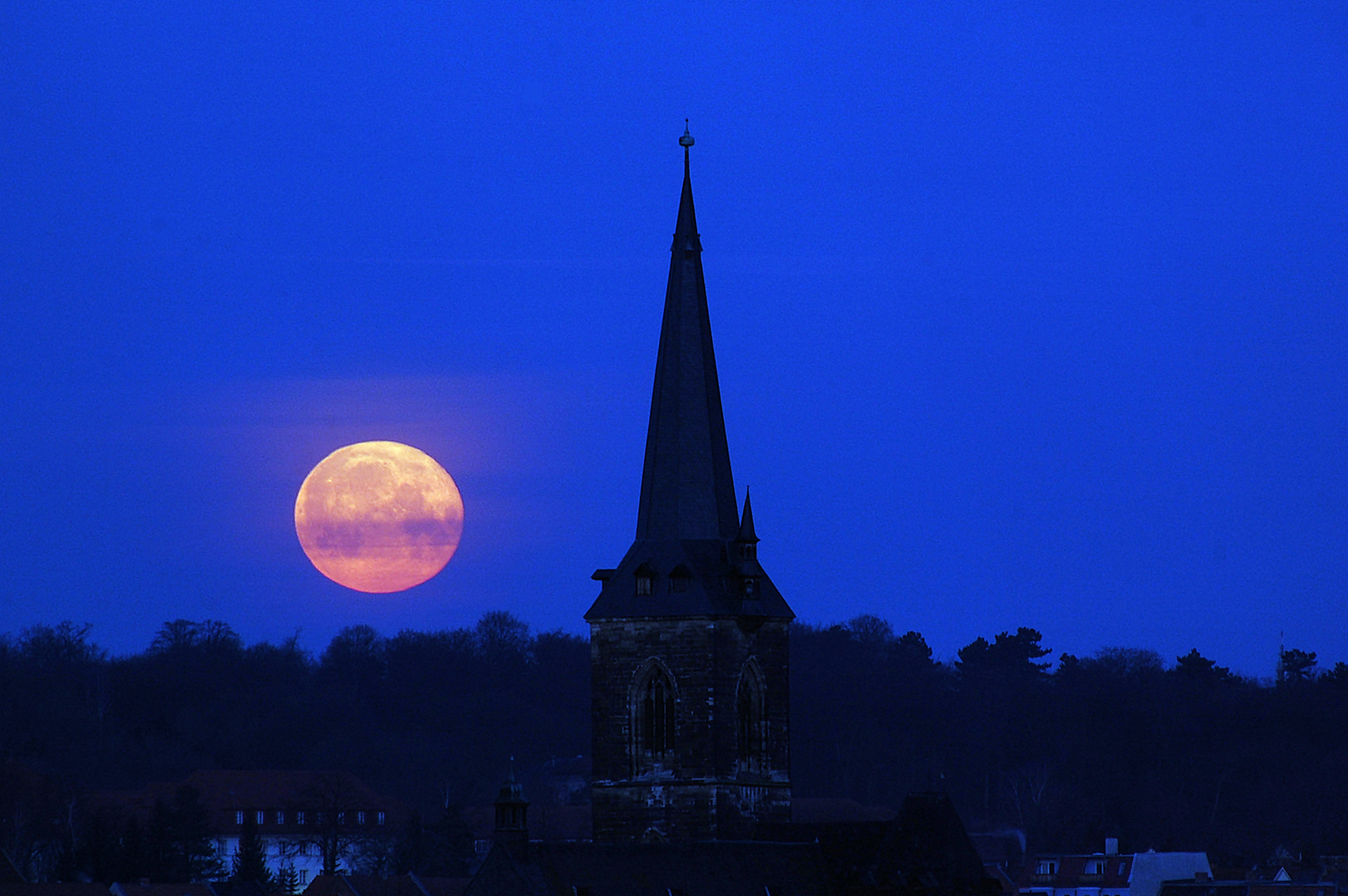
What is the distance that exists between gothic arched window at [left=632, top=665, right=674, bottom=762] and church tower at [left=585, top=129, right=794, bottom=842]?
2cm

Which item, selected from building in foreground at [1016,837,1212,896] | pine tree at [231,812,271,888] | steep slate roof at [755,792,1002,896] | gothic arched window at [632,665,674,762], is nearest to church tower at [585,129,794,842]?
gothic arched window at [632,665,674,762]

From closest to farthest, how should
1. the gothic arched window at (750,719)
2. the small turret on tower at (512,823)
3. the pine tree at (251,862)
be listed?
the small turret on tower at (512,823) → the gothic arched window at (750,719) → the pine tree at (251,862)

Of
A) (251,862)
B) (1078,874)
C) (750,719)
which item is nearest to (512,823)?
(750,719)

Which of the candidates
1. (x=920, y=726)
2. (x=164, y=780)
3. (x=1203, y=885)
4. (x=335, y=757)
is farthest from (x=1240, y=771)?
(x=164, y=780)

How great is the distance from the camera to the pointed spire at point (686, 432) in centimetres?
5294

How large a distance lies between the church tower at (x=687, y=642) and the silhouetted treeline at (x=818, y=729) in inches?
2015

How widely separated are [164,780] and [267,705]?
12565 millimetres

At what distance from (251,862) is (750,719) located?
33.2 metres

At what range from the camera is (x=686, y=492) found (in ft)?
174

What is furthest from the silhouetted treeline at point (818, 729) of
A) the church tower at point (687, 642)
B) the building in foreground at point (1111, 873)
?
the church tower at point (687, 642)

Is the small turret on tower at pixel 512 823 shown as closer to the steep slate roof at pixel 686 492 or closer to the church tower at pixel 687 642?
the church tower at pixel 687 642

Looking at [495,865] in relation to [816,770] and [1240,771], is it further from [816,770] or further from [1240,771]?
[1240,771]

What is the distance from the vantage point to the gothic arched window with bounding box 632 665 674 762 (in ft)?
169

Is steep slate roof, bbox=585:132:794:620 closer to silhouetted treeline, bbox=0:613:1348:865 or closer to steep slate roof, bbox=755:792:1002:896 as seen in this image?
steep slate roof, bbox=755:792:1002:896
